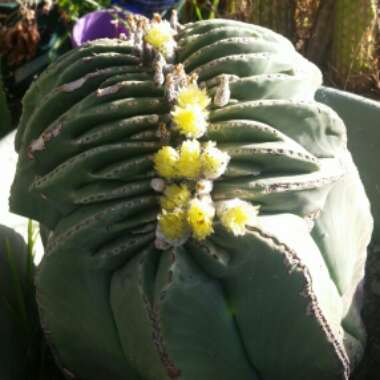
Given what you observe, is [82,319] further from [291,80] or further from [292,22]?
[292,22]

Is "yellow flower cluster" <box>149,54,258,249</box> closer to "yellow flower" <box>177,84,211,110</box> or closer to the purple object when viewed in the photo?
"yellow flower" <box>177,84,211,110</box>

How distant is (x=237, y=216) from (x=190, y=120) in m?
0.15

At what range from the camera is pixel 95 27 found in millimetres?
2697

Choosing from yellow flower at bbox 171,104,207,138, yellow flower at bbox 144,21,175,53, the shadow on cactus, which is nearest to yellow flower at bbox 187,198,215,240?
yellow flower at bbox 171,104,207,138

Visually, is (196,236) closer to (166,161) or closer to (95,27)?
(166,161)

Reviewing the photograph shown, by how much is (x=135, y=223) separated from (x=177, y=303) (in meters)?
0.13

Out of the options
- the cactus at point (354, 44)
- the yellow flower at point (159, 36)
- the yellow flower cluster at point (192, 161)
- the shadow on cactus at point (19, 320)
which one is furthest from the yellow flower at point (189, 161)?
the cactus at point (354, 44)

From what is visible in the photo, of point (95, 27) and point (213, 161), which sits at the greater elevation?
point (213, 161)

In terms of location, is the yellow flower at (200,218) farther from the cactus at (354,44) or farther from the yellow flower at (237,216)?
the cactus at (354,44)

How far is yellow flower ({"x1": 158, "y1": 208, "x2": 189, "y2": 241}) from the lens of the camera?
917 millimetres

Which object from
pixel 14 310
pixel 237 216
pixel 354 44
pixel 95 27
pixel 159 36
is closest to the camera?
pixel 237 216

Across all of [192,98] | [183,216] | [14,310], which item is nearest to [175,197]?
[183,216]

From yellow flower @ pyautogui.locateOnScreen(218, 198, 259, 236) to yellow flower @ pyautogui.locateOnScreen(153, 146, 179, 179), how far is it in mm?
83

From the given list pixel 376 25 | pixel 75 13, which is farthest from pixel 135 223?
pixel 75 13
